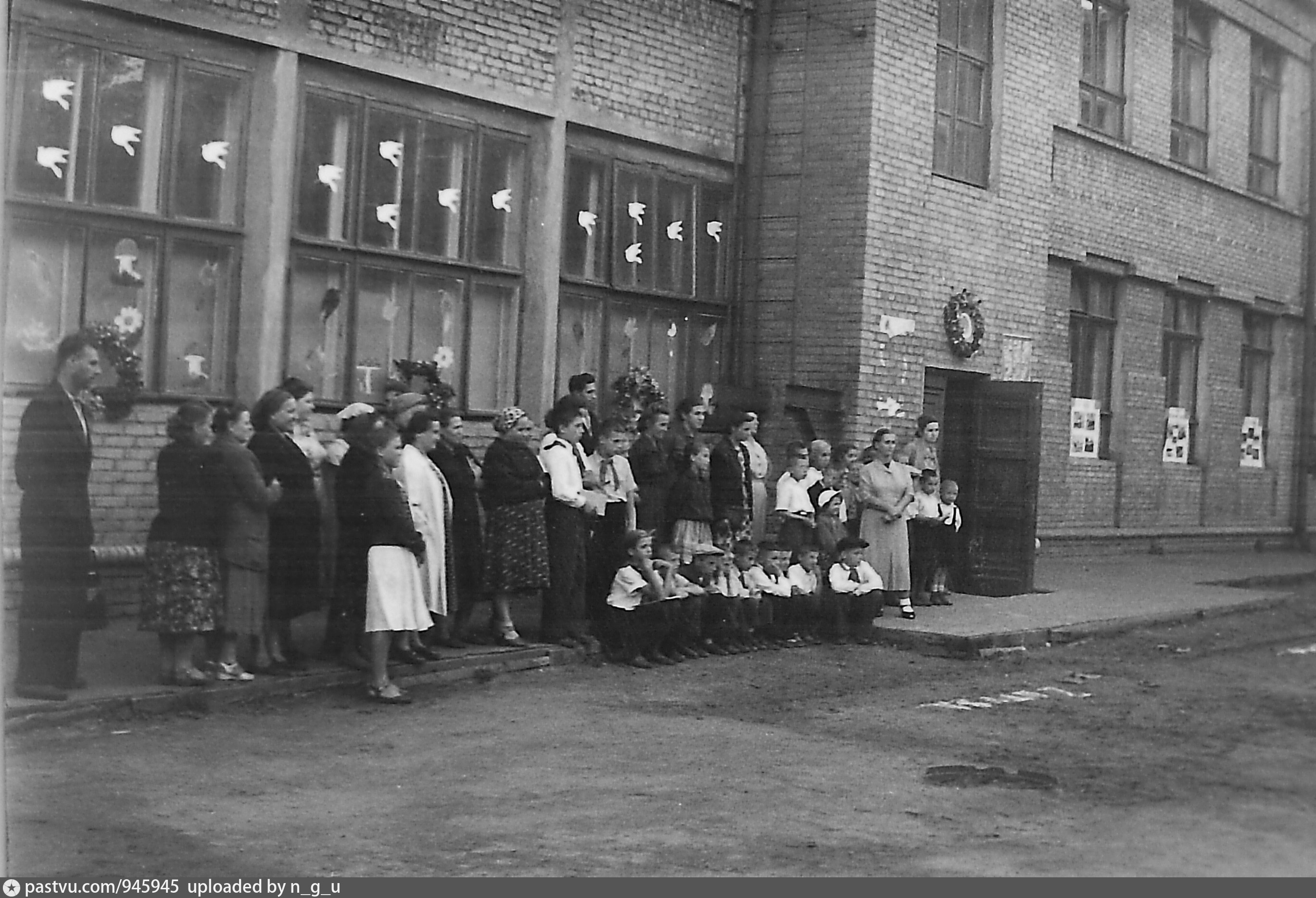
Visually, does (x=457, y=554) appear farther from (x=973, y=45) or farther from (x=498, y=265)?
(x=973, y=45)

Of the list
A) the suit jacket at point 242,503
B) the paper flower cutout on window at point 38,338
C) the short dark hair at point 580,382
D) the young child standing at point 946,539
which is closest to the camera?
the paper flower cutout on window at point 38,338

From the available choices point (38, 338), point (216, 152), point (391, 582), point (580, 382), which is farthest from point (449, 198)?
point (38, 338)

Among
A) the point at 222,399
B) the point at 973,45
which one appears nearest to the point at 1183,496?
the point at 973,45

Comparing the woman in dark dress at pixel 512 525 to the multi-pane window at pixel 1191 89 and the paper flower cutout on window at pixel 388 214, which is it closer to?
the paper flower cutout on window at pixel 388 214

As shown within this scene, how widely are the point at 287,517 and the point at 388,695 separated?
1.95m

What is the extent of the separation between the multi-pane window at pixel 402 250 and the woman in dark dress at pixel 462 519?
35cm

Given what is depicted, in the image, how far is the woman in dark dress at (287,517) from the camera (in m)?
4.23

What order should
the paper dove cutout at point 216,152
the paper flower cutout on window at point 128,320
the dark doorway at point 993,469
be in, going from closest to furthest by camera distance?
the dark doorway at point 993,469, the paper flower cutout on window at point 128,320, the paper dove cutout at point 216,152

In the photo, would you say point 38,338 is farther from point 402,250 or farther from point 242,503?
point 402,250

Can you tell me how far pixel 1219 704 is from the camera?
108 inches

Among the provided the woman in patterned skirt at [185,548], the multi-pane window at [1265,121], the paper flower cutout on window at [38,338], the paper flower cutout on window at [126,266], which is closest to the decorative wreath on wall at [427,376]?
the woman in patterned skirt at [185,548]

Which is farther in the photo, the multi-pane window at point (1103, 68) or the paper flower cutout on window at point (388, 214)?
the paper flower cutout on window at point (388, 214)

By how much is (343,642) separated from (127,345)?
7.65ft

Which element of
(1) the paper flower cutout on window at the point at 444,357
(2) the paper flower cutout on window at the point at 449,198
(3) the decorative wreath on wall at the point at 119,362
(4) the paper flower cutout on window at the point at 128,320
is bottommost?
(3) the decorative wreath on wall at the point at 119,362
